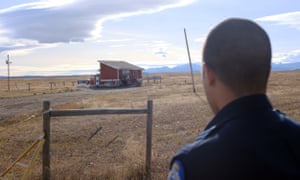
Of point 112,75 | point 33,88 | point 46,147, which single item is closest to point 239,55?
point 46,147

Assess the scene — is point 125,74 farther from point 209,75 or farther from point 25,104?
point 209,75

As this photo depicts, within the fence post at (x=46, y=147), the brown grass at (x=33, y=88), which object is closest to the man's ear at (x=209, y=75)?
the fence post at (x=46, y=147)

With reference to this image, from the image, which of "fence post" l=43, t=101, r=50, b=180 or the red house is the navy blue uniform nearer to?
"fence post" l=43, t=101, r=50, b=180

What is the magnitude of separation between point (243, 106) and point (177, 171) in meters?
0.35

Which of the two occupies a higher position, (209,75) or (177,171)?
(209,75)

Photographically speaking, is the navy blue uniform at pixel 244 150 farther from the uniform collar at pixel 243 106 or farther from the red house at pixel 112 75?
the red house at pixel 112 75

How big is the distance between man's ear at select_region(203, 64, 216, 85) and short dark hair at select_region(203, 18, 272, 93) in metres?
0.02

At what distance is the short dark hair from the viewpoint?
4.67 ft

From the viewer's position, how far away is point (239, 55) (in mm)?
1421

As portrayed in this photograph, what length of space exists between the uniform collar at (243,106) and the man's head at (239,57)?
0.03 metres

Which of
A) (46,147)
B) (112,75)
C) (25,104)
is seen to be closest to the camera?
(46,147)

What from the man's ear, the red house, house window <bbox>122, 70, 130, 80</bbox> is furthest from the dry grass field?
house window <bbox>122, 70, 130, 80</bbox>

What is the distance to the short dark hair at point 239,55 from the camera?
1.42 m

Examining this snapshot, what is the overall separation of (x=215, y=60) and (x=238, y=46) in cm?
10
